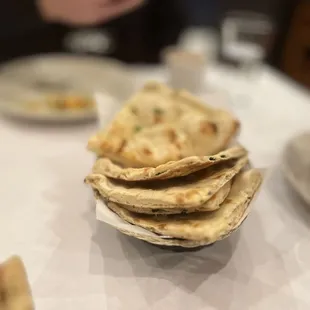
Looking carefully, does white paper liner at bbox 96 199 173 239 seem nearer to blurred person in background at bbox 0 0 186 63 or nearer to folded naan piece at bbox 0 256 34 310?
folded naan piece at bbox 0 256 34 310

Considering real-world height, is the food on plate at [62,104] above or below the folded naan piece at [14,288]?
below

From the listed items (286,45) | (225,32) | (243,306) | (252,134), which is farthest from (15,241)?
(286,45)

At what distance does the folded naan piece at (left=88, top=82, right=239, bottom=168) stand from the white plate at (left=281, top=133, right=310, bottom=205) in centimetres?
12

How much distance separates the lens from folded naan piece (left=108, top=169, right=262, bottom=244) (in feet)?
1.64

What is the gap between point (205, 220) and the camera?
52 cm

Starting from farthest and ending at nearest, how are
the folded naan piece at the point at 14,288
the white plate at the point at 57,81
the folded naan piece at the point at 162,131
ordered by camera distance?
1. the white plate at the point at 57,81
2. the folded naan piece at the point at 162,131
3. the folded naan piece at the point at 14,288

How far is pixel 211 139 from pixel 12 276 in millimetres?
369

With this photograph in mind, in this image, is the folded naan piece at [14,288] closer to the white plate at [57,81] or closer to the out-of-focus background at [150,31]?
the white plate at [57,81]

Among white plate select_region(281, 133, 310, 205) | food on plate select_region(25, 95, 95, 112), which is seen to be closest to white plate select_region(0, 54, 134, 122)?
food on plate select_region(25, 95, 95, 112)

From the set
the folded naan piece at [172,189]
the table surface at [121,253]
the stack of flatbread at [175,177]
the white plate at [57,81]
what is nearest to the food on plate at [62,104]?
the white plate at [57,81]

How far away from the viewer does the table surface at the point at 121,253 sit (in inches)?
21.3

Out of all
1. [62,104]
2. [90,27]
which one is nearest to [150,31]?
[90,27]

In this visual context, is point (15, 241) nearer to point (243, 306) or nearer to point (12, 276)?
point (12, 276)

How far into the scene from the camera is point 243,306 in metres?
0.53
